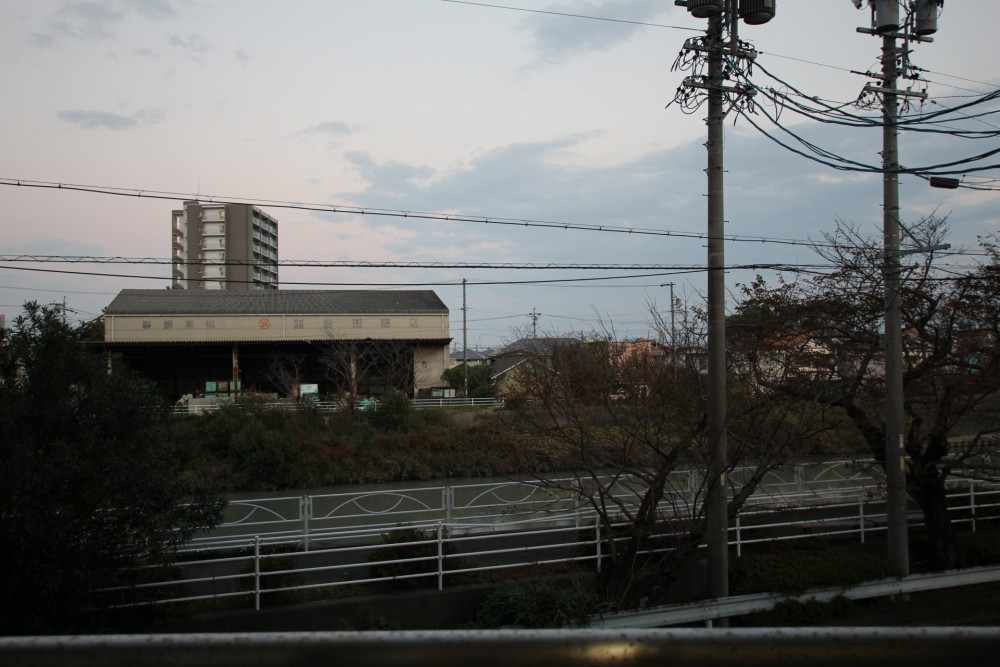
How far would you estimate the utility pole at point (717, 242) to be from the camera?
380 inches

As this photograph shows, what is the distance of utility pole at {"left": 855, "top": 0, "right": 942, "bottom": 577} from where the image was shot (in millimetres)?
10984

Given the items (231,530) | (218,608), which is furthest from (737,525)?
(231,530)

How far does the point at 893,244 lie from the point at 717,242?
3.21 meters

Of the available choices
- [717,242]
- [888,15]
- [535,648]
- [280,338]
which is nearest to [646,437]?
[717,242]

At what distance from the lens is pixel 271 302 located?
5119 centimetres

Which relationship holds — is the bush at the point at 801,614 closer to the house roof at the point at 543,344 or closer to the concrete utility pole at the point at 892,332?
the concrete utility pole at the point at 892,332

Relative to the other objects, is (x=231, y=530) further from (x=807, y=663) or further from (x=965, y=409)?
(x=807, y=663)

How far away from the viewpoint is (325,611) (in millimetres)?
9070

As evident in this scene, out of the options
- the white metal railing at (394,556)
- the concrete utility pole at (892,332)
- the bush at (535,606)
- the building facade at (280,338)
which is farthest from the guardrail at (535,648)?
the building facade at (280,338)

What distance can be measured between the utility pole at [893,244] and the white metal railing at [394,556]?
126 cm

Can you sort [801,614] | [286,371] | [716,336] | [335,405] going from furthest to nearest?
[286,371] < [335,405] < [801,614] < [716,336]

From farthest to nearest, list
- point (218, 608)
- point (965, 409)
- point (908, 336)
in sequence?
point (908, 336), point (965, 409), point (218, 608)

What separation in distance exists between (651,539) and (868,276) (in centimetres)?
562

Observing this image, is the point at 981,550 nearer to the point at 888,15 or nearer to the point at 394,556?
the point at 888,15
